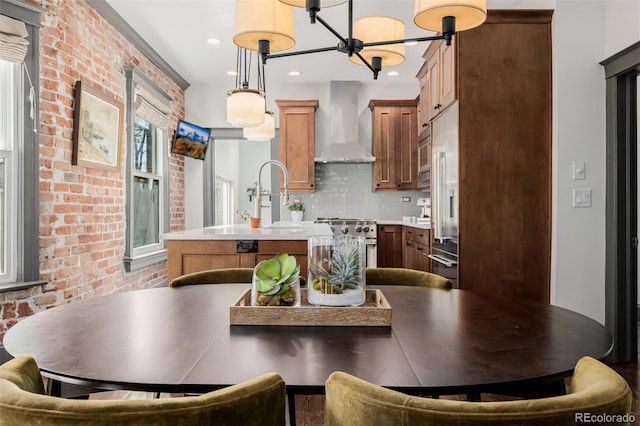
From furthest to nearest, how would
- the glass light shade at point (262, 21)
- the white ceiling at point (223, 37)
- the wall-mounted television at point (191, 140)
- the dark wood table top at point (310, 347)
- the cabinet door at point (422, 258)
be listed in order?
the wall-mounted television at point (191, 140) → the cabinet door at point (422, 258) → the white ceiling at point (223, 37) → the glass light shade at point (262, 21) → the dark wood table top at point (310, 347)

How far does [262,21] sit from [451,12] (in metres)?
0.78

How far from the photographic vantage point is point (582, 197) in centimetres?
310

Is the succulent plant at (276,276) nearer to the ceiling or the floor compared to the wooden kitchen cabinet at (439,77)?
nearer to the floor

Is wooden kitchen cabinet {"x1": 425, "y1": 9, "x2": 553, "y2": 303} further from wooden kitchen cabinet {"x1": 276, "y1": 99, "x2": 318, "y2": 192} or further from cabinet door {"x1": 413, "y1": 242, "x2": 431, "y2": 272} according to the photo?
wooden kitchen cabinet {"x1": 276, "y1": 99, "x2": 318, "y2": 192}

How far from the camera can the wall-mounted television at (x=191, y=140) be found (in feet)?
19.3

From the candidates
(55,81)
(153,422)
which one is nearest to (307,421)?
(153,422)

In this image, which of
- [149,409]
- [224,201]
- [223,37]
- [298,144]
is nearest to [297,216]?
[298,144]

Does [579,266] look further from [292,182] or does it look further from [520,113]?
[292,182]

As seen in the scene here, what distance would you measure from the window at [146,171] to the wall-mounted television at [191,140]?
252mm

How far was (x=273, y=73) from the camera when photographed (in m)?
5.83

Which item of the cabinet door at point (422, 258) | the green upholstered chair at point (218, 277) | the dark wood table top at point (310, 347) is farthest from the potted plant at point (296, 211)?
the dark wood table top at point (310, 347)

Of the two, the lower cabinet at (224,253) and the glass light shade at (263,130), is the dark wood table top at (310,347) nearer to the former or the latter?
the lower cabinet at (224,253)

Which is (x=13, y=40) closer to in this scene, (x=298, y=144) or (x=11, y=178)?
(x=11, y=178)

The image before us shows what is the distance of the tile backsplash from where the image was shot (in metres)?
6.45
